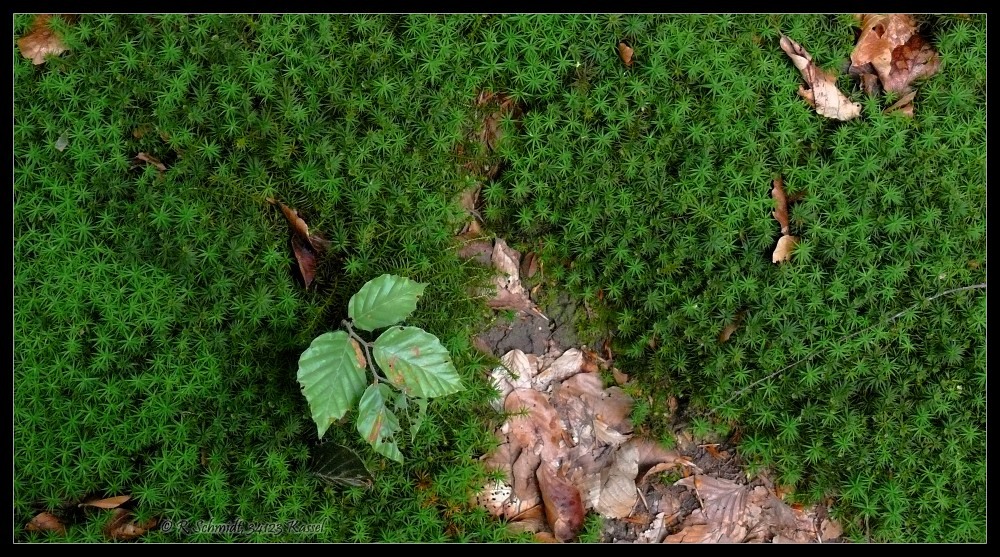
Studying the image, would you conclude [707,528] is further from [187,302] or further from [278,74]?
[278,74]

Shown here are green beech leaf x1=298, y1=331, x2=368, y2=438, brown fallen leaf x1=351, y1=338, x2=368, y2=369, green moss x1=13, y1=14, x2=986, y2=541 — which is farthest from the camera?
green moss x1=13, y1=14, x2=986, y2=541

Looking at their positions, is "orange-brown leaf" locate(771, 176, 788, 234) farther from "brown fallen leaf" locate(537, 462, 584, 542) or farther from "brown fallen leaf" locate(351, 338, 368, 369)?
"brown fallen leaf" locate(351, 338, 368, 369)

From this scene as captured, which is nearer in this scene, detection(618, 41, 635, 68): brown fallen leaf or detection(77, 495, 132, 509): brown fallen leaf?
detection(77, 495, 132, 509): brown fallen leaf

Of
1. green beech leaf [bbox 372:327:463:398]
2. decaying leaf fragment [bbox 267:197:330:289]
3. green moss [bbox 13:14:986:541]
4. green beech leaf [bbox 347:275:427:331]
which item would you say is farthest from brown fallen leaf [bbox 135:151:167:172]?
green beech leaf [bbox 372:327:463:398]

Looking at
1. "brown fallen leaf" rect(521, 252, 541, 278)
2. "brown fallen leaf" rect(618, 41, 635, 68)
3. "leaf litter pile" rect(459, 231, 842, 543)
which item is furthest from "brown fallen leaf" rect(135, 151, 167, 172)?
"brown fallen leaf" rect(618, 41, 635, 68)

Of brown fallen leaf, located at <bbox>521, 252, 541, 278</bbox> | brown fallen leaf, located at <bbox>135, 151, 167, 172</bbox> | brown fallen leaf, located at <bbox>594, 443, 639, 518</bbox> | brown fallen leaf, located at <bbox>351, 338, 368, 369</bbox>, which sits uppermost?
brown fallen leaf, located at <bbox>135, 151, 167, 172</bbox>

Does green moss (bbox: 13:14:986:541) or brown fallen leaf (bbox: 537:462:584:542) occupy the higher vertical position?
green moss (bbox: 13:14:986:541)

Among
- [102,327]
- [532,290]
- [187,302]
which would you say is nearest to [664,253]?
[532,290]

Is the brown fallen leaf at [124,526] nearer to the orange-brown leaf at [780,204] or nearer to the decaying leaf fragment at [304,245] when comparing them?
the decaying leaf fragment at [304,245]

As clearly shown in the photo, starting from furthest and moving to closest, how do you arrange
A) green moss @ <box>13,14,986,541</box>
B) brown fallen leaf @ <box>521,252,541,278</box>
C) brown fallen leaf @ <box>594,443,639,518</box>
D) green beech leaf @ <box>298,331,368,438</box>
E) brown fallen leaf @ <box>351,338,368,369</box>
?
brown fallen leaf @ <box>521,252,541,278</box>, brown fallen leaf @ <box>594,443,639,518</box>, green moss @ <box>13,14,986,541</box>, brown fallen leaf @ <box>351,338,368,369</box>, green beech leaf @ <box>298,331,368,438</box>
